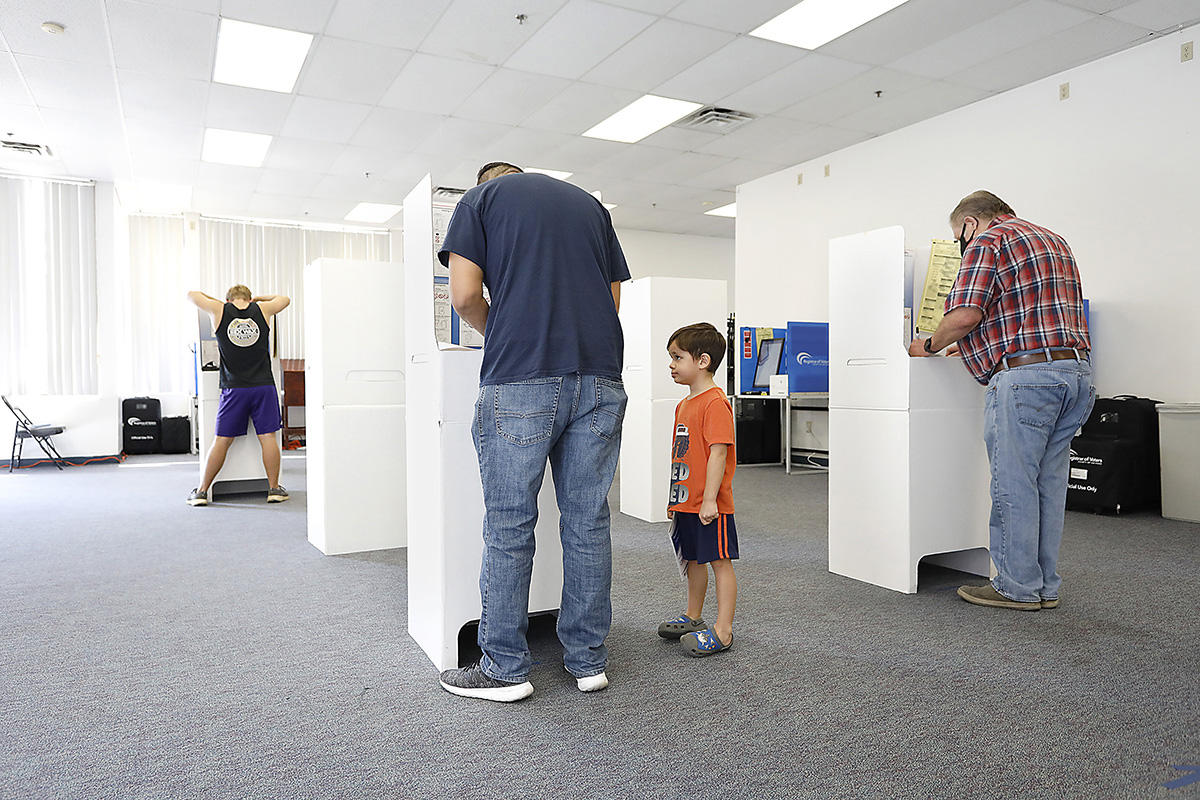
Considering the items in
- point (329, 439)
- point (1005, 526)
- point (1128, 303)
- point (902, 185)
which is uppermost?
point (902, 185)

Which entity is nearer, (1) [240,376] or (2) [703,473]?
(2) [703,473]

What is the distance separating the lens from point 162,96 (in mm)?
6332

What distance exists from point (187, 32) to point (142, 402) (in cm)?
635

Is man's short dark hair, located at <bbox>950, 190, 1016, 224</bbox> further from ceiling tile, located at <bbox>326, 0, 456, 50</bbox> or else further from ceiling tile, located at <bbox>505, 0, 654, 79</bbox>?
ceiling tile, located at <bbox>326, 0, 456, 50</bbox>

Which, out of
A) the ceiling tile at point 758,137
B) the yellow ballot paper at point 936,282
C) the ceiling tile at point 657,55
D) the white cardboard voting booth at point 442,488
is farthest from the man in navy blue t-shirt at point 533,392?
the ceiling tile at point 758,137

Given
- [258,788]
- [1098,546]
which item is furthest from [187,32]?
[1098,546]

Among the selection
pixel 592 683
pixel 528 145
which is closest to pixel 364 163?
pixel 528 145

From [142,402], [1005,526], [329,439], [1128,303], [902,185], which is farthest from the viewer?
[142,402]

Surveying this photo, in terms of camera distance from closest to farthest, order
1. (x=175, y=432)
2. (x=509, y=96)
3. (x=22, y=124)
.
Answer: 1. (x=509, y=96)
2. (x=22, y=124)
3. (x=175, y=432)

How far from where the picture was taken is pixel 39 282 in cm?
895

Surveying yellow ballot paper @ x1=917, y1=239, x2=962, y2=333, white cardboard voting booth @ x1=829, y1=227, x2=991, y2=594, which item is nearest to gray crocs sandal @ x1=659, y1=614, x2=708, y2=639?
white cardboard voting booth @ x1=829, y1=227, x2=991, y2=594

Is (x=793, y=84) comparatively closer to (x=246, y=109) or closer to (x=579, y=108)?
(x=579, y=108)

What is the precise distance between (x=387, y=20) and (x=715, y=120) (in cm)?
310

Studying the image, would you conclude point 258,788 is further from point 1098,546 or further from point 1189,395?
point 1189,395
